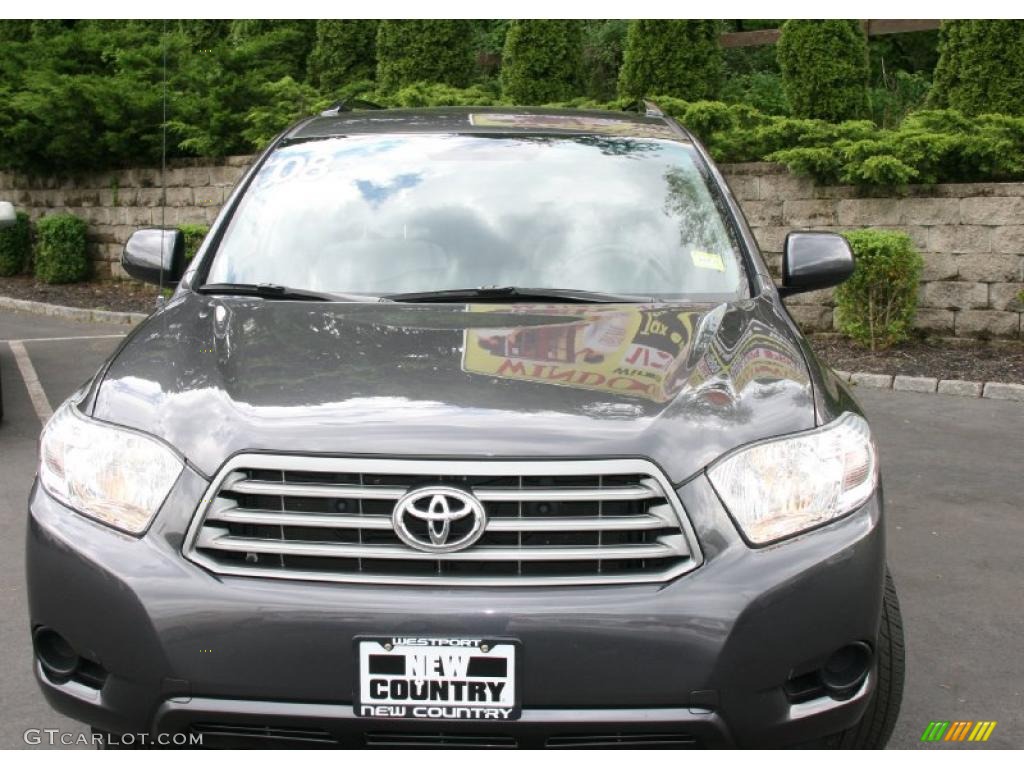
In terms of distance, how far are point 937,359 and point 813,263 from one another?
6513 mm

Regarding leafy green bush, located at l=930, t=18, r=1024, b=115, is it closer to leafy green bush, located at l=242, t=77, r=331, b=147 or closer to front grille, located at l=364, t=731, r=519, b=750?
leafy green bush, located at l=242, t=77, r=331, b=147

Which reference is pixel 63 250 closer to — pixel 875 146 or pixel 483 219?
pixel 875 146

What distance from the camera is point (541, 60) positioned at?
14211 millimetres

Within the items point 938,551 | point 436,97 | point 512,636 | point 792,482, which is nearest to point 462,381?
point 512,636

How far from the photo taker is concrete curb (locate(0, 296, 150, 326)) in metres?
13.7

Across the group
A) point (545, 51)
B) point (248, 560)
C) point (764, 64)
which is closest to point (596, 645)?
point (248, 560)

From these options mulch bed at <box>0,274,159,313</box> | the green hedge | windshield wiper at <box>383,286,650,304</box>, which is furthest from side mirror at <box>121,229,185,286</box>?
mulch bed at <box>0,274,159,313</box>

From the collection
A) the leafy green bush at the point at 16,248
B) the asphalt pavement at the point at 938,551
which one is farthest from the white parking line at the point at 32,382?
the leafy green bush at the point at 16,248

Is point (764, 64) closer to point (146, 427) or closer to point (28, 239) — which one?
point (28, 239)

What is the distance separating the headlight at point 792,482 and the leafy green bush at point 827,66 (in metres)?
10.4

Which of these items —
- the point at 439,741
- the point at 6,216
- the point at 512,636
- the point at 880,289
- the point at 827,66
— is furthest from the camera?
the point at 827,66

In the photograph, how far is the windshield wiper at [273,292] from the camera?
11.6 ft

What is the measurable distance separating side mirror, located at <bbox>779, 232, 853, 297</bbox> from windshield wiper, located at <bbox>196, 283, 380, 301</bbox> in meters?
1.38

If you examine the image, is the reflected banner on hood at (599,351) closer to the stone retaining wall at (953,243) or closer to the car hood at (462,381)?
the car hood at (462,381)
